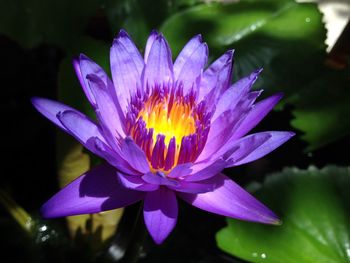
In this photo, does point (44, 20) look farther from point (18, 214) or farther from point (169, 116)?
point (169, 116)

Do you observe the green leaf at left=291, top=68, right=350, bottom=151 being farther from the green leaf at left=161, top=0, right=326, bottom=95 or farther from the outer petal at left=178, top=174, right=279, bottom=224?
the outer petal at left=178, top=174, right=279, bottom=224

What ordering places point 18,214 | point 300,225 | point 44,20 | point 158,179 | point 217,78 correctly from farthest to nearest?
1. point 44,20
2. point 18,214
3. point 300,225
4. point 217,78
5. point 158,179

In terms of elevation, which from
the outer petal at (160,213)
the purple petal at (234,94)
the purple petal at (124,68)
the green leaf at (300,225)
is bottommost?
the green leaf at (300,225)

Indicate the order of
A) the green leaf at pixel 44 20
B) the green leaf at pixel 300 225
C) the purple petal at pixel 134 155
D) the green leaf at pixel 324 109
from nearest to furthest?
the purple petal at pixel 134 155
the green leaf at pixel 300 225
the green leaf at pixel 324 109
the green leaf at pixel 44 20

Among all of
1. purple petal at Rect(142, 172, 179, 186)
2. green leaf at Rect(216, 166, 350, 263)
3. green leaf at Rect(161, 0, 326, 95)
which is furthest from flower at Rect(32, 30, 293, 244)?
green leaf at Rect(161, 0, 326, 95)

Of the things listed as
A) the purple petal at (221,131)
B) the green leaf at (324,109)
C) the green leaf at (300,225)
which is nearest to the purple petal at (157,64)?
the purple petal at (221,131)

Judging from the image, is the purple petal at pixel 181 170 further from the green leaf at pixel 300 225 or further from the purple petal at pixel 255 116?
the green leaf at pixel 300 225

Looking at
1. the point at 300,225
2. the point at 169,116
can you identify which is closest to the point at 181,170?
the point at 169,116
